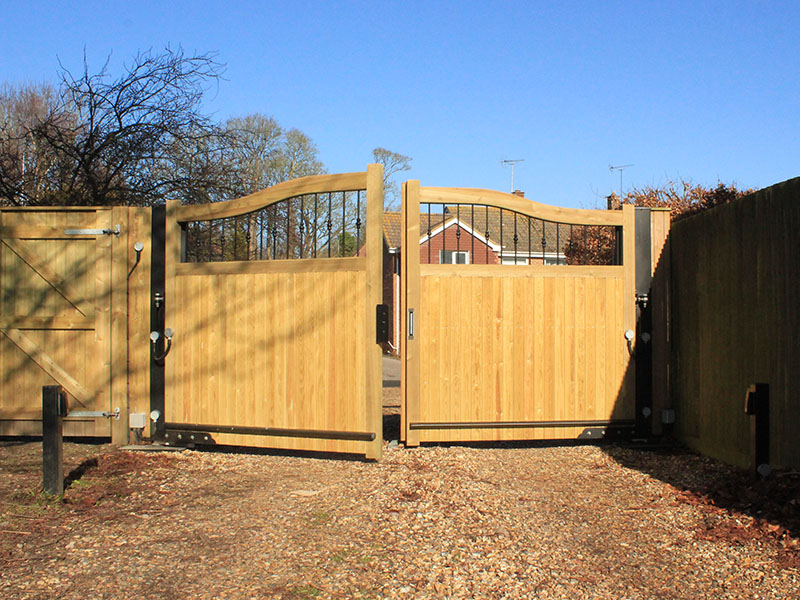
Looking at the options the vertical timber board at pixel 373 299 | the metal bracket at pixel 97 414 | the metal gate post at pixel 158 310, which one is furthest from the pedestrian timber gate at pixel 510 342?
the metal bracket at pixel 97 414

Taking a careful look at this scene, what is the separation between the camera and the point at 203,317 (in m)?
6.35

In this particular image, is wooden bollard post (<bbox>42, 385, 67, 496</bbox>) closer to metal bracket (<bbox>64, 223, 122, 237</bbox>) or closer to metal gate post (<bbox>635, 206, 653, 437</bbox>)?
metal bracket (<bbox>64, 223, 122, 237</bbox>)

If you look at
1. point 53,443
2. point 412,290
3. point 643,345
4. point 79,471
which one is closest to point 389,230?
point 412,290

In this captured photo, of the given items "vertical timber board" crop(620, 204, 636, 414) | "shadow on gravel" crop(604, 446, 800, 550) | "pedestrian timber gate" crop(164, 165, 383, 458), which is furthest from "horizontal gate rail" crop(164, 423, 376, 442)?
"vertical timber board" crop(620, 204, 636, 414)

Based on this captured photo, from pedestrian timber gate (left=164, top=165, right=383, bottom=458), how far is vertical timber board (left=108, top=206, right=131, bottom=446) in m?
0.43

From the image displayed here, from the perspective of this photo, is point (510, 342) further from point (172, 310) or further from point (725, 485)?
point (172, 310)

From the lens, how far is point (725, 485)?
4.85 m

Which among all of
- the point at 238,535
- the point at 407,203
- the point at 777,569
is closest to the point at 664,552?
the point at 777,569

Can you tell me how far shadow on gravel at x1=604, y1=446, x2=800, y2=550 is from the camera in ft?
13.3

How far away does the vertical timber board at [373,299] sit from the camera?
231 inches

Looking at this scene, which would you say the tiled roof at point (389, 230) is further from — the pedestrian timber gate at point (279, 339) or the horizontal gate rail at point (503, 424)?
the horizontal gate rail at point (503, 424)

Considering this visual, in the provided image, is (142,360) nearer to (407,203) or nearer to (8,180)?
(407,203)

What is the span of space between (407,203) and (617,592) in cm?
387

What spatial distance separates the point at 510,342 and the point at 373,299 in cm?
140
